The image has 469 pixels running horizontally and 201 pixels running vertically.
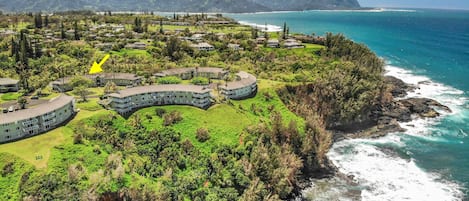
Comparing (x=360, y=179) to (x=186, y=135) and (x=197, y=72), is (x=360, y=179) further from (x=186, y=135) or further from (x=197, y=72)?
(x=197, y=72)

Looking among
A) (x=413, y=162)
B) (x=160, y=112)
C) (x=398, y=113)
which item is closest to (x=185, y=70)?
(x=160, y=112)

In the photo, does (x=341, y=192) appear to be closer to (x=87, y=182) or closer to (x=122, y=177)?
(x=122, y=177)

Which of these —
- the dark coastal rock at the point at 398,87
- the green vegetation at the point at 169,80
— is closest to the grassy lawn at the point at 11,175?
the green vegetation at the point at 169,80

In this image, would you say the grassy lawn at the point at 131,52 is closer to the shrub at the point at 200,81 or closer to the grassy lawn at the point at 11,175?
the shrub at the point at 200,81

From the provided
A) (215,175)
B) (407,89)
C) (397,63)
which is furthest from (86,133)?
(397,63)

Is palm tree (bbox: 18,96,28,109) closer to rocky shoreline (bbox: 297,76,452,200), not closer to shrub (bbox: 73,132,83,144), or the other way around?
shrub (bbox: 73,132,83,144)
